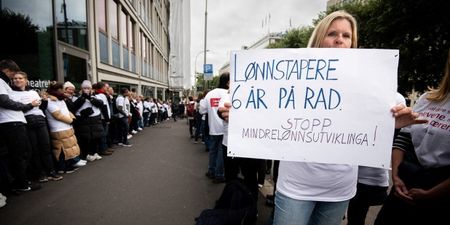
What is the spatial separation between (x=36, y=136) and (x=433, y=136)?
5.26 meters

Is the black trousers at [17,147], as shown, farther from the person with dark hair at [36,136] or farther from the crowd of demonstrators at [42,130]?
the person with dark hair at [36,136]

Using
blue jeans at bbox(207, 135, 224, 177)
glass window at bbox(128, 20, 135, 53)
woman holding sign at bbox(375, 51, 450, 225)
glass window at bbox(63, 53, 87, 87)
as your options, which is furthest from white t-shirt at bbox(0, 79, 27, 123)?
glass window at bbox(128, 20, 135, 53)

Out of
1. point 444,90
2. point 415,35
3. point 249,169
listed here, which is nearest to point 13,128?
point 249,169

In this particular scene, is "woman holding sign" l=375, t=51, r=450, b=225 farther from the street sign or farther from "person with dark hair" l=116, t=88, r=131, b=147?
the street sign

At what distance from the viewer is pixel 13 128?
3.78 metres

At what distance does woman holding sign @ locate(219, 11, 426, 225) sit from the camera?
1466 mm

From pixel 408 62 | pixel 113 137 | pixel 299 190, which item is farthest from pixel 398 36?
pixel 299 190

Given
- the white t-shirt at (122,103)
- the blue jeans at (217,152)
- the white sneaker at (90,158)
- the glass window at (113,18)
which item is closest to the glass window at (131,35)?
the glass window at (113,18)

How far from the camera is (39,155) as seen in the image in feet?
14.8

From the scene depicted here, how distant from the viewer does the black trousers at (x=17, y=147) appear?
148 inches

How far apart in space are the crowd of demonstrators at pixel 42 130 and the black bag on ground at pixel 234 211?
125 inches

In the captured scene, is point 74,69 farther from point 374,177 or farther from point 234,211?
point 374,177

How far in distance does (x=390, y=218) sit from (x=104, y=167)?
5.52 m

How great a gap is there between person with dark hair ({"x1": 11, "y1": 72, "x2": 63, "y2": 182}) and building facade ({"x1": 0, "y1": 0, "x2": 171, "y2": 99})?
2.96 meters
